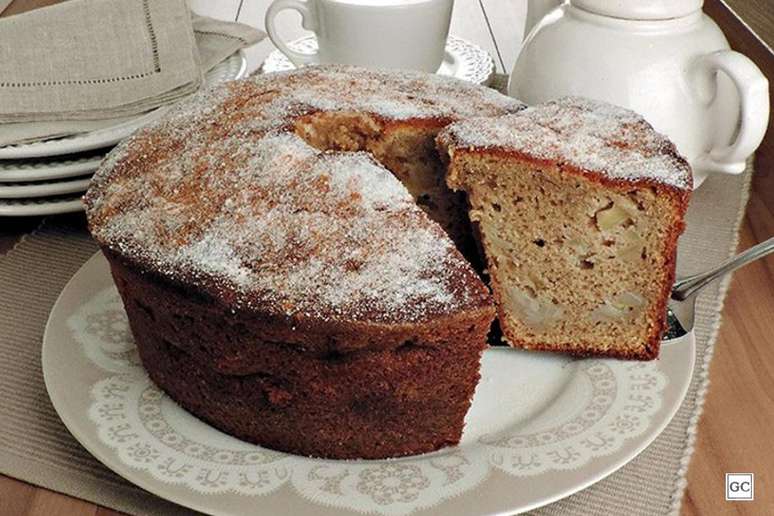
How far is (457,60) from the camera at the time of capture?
2.18 meters

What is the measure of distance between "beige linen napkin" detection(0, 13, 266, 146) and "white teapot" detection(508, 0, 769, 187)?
2.04 feet

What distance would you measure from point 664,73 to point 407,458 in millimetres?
850

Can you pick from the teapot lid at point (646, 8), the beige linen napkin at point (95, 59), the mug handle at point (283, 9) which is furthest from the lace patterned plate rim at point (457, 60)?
the teapot lid at point (646, 8)

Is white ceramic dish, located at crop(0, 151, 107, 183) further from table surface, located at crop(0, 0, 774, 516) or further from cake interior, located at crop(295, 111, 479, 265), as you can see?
cake interior, located at crop(295, 111, 479, 265)

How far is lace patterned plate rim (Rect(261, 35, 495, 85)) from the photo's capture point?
210 cm

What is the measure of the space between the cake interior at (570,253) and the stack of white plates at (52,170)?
0.63 meters

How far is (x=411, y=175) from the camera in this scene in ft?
4.99

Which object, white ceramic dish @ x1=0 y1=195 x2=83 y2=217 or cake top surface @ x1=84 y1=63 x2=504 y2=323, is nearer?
cake top surface @ x1=84 y1=63 x2=504 y2=323

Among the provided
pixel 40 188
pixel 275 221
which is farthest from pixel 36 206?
pixel 275 221

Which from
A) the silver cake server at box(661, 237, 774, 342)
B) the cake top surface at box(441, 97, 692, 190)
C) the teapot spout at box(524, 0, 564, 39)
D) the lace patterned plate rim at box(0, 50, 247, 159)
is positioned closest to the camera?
the cake top surface at box(441, 97, 692, 190)

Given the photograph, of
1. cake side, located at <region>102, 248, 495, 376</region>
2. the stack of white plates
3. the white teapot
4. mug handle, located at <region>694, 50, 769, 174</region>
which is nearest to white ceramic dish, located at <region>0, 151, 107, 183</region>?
the stack of white plates

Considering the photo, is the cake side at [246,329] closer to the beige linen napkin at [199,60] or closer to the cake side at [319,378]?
the cake side at [319,378]

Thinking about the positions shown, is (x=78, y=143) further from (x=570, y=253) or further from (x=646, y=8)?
(x=646, y=8)

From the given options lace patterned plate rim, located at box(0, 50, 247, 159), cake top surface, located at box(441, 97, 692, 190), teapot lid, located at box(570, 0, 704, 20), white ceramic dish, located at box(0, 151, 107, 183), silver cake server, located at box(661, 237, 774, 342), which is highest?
teapot lid, located at box(570, 0, 704, 20)
